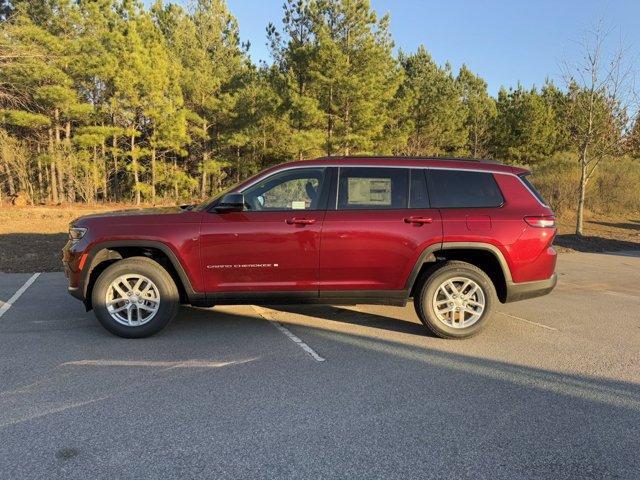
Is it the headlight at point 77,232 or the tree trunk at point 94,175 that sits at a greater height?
the tree trunk at point 94,175

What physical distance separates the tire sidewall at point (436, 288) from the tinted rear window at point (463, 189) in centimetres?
69

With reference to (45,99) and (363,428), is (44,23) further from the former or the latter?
(363,428)

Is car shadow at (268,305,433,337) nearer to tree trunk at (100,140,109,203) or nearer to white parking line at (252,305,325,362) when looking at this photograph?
white parking line at (252,305,325,362)

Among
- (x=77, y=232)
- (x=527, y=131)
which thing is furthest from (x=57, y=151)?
Answer: (x=527, y=131)

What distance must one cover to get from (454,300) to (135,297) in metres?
3.31

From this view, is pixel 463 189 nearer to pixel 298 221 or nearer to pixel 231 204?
pixel 298 221

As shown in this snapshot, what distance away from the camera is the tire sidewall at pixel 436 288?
17.5 ft

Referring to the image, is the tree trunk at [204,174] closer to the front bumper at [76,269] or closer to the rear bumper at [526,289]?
the front bumper at [76,269]

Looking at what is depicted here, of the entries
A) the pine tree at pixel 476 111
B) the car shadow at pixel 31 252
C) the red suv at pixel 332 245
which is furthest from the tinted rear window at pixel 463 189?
the pine tree at pixel 476 111

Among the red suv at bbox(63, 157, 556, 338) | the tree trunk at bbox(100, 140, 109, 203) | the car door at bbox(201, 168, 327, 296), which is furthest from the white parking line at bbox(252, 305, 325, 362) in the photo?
the tree trunk at bbox(100, 140, 109, 203)

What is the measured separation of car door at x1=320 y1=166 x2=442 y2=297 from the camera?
5.20 m

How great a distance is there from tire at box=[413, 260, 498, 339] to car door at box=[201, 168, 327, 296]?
1198mm

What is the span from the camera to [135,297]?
5.25 meters

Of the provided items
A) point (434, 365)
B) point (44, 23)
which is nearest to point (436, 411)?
point (434, 365)
